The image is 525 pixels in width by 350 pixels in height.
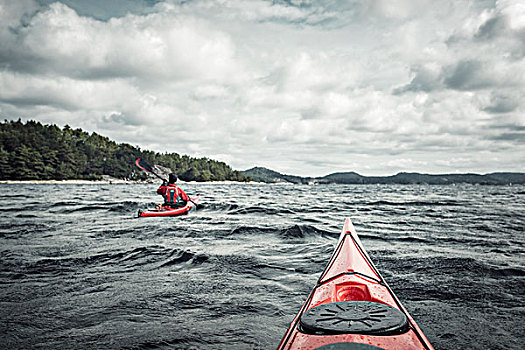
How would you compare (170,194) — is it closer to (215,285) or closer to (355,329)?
(215,285)

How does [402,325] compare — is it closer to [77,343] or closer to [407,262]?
[77,343]

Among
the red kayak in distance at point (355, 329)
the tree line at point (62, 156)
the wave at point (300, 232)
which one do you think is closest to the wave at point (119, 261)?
the wave at point (300, 232)

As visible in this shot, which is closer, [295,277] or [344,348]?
[344,348]

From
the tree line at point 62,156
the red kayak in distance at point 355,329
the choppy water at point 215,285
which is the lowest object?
the choppy water at point 215,285

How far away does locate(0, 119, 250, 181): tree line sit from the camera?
69562mm

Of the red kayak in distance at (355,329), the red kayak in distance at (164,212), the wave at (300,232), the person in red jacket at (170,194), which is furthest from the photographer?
the person in red jacket at (170,194)

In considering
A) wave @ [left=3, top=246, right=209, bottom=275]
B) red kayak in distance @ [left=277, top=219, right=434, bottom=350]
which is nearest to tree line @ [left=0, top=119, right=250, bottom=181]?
wave @ [left=3, top=246, right=209, bottom=275]

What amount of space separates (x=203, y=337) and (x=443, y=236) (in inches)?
344

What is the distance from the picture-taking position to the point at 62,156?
8081 centimetres

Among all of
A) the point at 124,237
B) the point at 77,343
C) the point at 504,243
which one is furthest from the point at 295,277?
the point at 504,243

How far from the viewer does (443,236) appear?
1003 cm

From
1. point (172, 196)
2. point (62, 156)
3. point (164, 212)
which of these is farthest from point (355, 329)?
point (62, 156)

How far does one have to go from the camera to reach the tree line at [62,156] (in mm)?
69562

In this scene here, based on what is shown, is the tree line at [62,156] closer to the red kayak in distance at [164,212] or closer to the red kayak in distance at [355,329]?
the red kayak in distance at [164,212]
